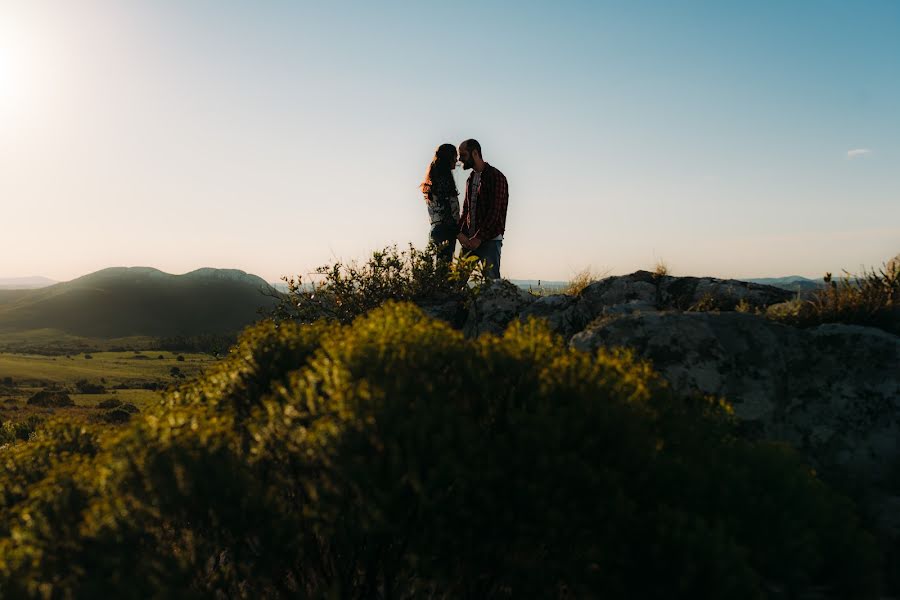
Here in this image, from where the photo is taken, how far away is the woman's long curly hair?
398 inches

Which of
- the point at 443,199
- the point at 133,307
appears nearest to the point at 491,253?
Result: the point at 443,199

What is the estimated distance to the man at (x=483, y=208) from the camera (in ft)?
32.1

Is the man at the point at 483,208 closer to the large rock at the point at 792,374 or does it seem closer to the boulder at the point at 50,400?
the large rock at the point at 792,374

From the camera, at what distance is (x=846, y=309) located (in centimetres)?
788

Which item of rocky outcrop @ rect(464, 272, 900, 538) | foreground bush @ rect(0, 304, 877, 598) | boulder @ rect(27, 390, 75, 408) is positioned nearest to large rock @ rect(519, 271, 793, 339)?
rocky outcrop @ rect(464, 272, 900, 538)

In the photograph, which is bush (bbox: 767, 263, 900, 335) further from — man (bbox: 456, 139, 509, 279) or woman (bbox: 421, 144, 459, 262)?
woman (bbox: 421, 144, 459, 262)

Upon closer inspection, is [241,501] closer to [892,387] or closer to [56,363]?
[892,387]

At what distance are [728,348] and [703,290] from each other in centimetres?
271

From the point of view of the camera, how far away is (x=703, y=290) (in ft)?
29.7

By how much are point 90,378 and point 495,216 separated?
6134cm

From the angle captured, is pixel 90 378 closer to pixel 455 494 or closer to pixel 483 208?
pixel 483 208

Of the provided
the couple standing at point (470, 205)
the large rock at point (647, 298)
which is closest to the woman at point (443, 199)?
the couple standing at point (470, 205)

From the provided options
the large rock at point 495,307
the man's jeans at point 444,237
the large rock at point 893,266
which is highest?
the man's jeans at point 444,237

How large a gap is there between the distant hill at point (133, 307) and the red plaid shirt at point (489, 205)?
142 meters
